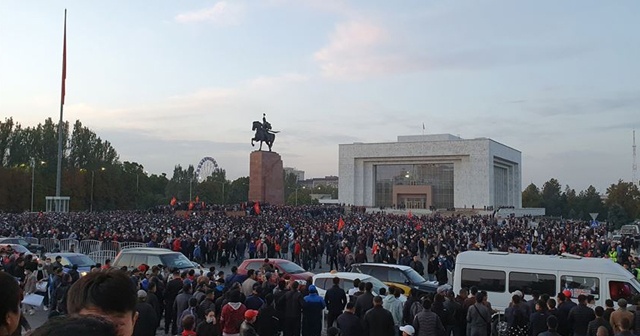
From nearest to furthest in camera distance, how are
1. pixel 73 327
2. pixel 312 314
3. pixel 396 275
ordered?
pixel 73 327, pixel 312 314, pixel 396 275

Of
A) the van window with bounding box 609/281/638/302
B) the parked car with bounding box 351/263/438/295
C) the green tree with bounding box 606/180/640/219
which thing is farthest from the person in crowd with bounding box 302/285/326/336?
the green tree with bounding box 606/180/640/219

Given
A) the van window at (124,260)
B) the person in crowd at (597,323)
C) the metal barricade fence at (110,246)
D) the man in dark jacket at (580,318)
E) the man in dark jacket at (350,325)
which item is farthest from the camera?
the metal barricade fence at (110,246)

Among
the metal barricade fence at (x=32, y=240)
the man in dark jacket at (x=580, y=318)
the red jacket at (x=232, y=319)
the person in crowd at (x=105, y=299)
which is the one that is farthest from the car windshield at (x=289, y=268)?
the metal barricade fence at (x=32, y=240)

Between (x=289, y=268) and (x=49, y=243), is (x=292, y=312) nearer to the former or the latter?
(x=289, y=268)

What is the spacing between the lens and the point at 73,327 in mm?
1586

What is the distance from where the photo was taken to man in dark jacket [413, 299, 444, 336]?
29.0ft

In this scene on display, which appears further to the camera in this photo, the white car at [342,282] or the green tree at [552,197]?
the green tree at [552,197]

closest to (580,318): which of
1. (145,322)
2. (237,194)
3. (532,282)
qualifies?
(532,282)

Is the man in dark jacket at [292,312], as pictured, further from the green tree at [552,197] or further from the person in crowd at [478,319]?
the green tree at [552,197]

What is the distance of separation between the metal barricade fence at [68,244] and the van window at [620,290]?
73.1ft

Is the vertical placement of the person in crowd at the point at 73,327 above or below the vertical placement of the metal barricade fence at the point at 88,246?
above

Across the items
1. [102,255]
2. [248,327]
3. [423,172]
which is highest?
[423,172]

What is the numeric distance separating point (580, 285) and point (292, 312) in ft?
21.6

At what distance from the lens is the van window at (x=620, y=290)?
1197 cm
